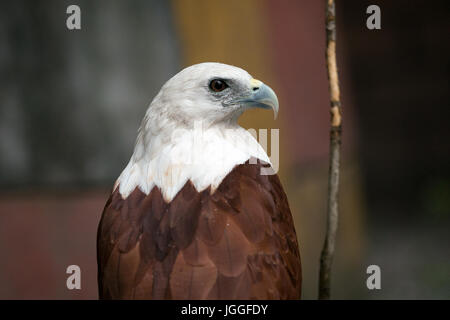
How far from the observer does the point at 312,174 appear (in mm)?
3785

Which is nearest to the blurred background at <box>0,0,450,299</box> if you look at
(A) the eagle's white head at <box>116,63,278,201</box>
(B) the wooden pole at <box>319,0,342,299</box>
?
(A) the eagle's white head at <box>116,63,278,201</box>

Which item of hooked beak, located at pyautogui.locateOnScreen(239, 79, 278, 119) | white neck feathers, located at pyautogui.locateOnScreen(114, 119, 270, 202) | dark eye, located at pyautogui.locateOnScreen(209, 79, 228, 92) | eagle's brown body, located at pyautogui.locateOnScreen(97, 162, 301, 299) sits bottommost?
eagle's brown body, located at pyautogui.locateOnScreen(97, 162, 301, 299)

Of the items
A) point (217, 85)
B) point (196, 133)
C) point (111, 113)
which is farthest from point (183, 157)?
point (111, 113)

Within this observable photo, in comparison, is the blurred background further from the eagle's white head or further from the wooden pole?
the wooden pole

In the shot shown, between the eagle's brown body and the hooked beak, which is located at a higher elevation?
the hooked beak

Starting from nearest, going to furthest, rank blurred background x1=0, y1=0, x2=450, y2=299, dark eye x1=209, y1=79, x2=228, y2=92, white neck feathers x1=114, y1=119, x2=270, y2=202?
white neck feathers x1=114, y1=119, x2=270, y2=202 → dark eye x1=209, y1=79, x2=228, y2=92 → blurred background x1=0, y1=0, x2=450, y2=299

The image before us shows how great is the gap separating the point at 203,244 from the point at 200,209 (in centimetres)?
10

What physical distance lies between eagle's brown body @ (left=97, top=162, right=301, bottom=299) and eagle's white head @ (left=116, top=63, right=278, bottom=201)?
0.10ft

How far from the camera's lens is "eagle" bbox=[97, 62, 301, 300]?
1306 millimetres

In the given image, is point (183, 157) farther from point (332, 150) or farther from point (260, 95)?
point (332, 150)

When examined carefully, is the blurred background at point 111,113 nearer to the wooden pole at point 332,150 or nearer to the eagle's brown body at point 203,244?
the eagle's brown body at point 203,244

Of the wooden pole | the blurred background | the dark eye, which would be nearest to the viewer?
the wooden pole

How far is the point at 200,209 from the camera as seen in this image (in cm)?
138

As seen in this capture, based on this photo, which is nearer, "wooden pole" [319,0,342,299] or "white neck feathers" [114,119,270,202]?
"wooden pole" [319,0,342,299]
